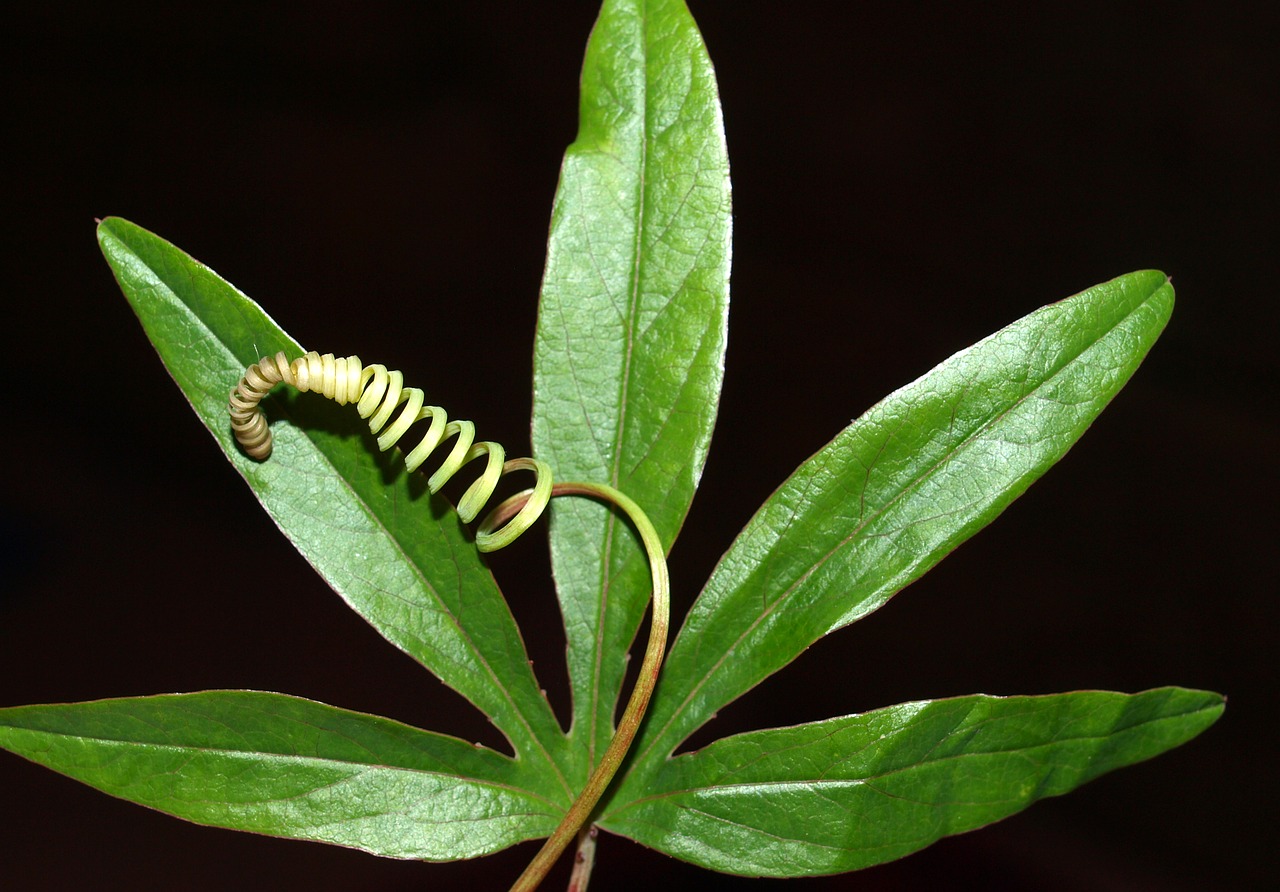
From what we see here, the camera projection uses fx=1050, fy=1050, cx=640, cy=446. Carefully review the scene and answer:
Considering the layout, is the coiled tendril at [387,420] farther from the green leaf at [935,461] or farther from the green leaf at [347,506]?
the green leaf at [935,461]

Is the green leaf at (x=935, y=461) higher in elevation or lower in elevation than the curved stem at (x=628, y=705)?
higher

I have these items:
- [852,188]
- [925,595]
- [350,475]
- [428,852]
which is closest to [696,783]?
[428,852]

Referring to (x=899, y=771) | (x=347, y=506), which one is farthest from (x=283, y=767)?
(x=899, y=771)

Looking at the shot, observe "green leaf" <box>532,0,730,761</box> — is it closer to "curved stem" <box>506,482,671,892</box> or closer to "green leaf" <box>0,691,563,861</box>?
"curved stem" <box>506,482,671,892</box>

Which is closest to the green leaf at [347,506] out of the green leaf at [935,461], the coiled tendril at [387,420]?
the coiled tendril at [387,420]

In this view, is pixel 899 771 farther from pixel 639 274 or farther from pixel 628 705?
pixel 639 274

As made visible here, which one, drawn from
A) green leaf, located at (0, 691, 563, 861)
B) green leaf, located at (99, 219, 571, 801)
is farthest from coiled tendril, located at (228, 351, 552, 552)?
green leaf, located at (0, 691, 563, 861)
